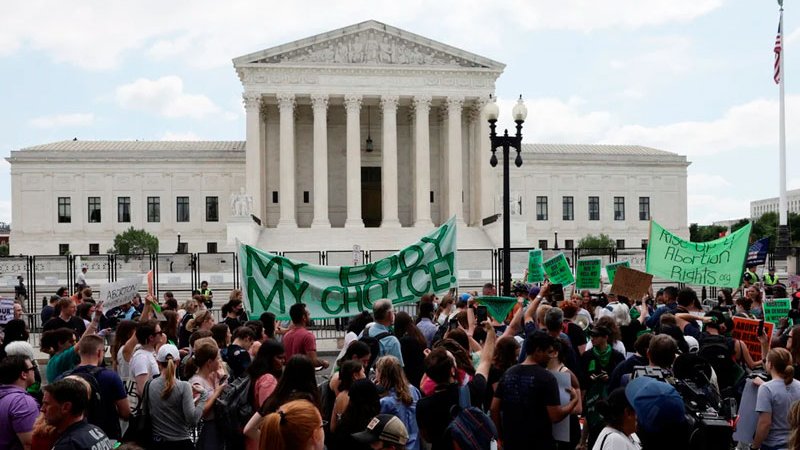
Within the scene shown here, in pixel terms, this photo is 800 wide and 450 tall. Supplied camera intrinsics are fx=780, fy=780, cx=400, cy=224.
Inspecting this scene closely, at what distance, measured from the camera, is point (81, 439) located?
5102 millimetres

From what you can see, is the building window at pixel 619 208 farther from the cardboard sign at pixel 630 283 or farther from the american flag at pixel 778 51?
the cardboard sign at pixel 630 283

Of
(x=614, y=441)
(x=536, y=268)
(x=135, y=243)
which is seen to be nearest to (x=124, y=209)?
(x=135, y=243)

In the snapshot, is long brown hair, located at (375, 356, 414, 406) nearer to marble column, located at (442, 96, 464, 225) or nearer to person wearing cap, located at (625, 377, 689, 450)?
person wearing cap, located at (625, 377, 689, 450)

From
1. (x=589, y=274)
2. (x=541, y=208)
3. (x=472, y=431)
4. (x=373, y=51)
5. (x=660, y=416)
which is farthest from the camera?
(x=541, y=208)

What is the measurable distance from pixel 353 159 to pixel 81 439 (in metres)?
49.7

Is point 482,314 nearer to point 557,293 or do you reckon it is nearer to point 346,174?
point 557,293

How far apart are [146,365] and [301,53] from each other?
4777 centimetres

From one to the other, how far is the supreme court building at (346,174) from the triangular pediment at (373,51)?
0.25 ft

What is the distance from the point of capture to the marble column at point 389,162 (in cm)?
5416

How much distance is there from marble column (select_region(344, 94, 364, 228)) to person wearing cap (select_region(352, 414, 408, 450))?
4884cm

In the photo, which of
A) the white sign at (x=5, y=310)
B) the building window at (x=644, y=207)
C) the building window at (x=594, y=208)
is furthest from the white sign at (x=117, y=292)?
the building window at (x=644, y=207)

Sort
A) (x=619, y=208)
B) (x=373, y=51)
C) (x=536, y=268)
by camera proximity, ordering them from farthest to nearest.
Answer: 1. (x=619, y=208)
2. (x=373, y=51)
3. (x=536, y=268)

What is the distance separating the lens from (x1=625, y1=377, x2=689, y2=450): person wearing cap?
560 cm

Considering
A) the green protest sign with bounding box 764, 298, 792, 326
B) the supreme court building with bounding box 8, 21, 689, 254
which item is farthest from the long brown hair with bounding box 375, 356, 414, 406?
the supreme court building with bounding box 8, 21, 689, 254
